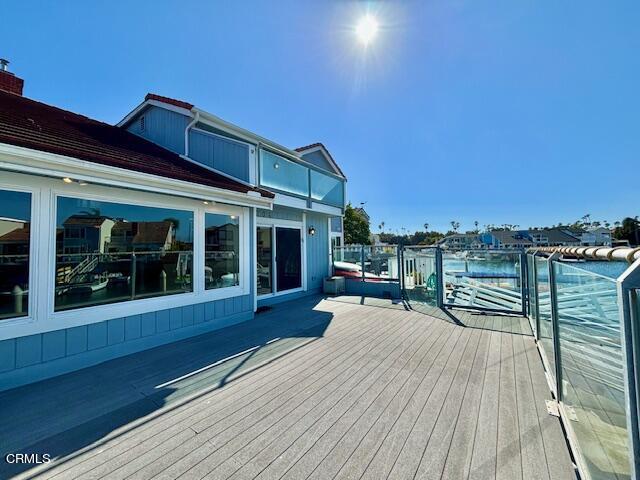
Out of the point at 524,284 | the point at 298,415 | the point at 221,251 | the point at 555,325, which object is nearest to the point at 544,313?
the point at 555,325

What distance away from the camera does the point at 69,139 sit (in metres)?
4.43

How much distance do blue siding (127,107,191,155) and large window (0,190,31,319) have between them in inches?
172

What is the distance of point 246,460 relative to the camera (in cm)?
206

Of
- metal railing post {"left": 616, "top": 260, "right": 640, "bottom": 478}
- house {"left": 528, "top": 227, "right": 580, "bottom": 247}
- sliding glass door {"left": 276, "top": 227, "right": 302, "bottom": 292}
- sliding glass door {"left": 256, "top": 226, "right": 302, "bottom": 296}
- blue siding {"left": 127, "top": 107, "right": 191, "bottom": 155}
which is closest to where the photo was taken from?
metal railing post {"left": 616, "top": 260, "right": 640, "bottom": 478}

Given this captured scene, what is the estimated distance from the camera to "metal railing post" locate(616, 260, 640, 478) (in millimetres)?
1065

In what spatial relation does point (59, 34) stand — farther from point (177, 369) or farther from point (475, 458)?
point (475, 458)

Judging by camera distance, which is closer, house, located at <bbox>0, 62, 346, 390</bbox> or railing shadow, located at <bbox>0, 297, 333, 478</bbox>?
railing shadow, located at <bbox>0, 297, 333, 478</bbox>

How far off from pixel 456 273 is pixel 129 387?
694 centimetres

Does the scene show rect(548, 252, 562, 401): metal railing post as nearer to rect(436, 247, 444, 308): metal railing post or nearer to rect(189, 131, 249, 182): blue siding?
rect(436, 247, 444, 308): metal railing post

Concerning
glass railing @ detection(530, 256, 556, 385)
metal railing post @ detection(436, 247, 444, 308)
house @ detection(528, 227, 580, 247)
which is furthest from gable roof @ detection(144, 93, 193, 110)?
house @ detection(528, 227, 580, 247)

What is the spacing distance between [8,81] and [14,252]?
6.10m

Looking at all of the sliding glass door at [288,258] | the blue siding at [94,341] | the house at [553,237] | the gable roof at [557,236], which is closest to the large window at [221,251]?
the blue siding at [94,341]

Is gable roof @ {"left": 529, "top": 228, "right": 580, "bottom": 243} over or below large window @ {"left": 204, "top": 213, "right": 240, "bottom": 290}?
over

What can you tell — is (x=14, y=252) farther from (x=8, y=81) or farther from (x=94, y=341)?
(x=8, y=81)
